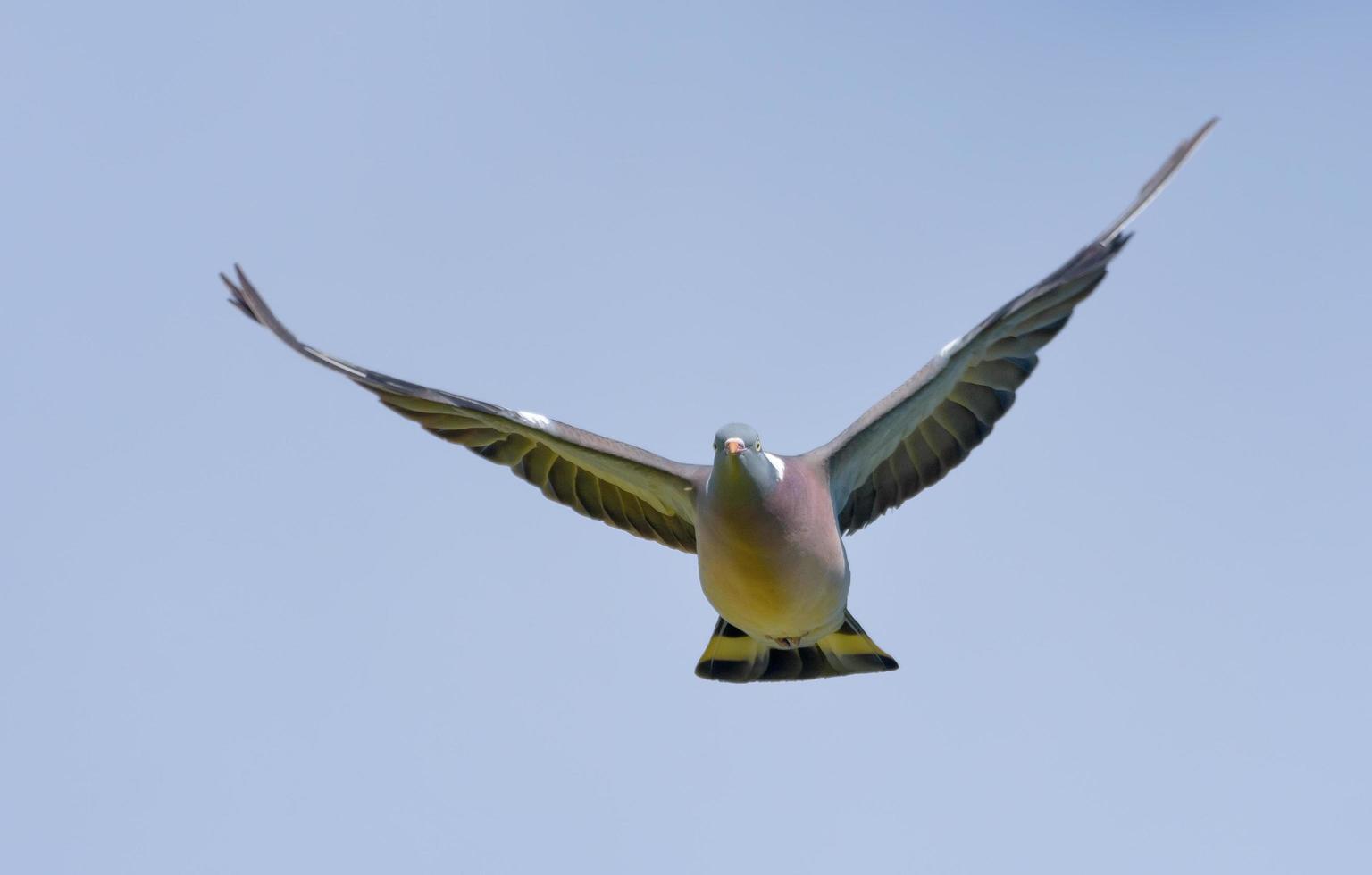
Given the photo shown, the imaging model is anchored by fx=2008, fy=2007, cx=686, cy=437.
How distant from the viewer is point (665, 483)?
36.2 feet

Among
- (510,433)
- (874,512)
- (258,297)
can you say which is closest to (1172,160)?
(874,512)

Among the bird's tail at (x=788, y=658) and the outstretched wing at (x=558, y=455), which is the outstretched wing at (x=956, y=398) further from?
the outstretched wing at (x=558, y=455)

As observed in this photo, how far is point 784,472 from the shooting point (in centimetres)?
1025

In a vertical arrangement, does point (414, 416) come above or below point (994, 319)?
below

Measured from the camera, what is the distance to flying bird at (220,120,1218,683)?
10.1 m

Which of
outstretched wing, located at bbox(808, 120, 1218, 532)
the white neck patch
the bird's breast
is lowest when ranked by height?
the bird's breast

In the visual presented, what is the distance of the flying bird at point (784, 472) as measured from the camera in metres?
→ 10.1

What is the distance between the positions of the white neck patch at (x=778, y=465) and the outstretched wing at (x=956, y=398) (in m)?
0.39

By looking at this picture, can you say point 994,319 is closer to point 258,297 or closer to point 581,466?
point 581,466

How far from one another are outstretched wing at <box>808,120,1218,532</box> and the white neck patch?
386mm

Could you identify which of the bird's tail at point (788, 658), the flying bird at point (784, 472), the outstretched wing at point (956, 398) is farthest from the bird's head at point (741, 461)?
the bird's tail at point (788, 658)

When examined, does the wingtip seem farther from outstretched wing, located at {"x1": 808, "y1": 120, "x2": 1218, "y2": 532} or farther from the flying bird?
outstretched wing, located at {"x1": 808, "y1": 120, "x2": 1218, "y2": 532}

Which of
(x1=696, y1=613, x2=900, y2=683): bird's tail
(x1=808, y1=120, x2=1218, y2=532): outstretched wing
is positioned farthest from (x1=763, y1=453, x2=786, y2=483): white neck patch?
(x1=696, y1=613, x2=900, y2=683): bird's tail

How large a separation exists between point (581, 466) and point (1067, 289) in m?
3.04
